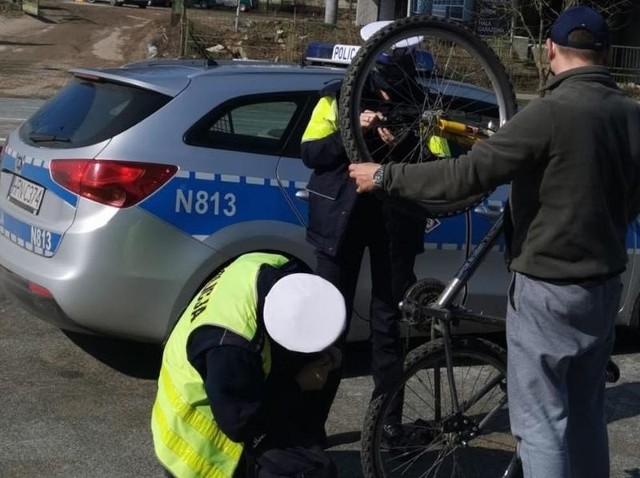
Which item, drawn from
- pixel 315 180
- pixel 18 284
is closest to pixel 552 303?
pixel 315 180

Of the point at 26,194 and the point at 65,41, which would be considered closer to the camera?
the point at 26,194

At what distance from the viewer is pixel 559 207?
3199 millimetres

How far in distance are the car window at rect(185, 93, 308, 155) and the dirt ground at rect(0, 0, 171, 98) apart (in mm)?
16339

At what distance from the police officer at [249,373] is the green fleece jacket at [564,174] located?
0.54 m

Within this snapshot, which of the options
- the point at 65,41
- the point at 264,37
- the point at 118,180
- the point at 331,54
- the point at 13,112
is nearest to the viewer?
the point at 118,180

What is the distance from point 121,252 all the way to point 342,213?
108 centimetres

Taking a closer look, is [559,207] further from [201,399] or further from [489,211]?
[489,211]

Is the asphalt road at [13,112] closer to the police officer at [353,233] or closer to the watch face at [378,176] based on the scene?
the police officer at [353,233]

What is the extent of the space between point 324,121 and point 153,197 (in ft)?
2.96

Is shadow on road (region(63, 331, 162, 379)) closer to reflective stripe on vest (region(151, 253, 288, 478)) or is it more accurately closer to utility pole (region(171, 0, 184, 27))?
reflective stripe on vest (region(151, 253, 288, 478))

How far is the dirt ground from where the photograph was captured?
79.5ft

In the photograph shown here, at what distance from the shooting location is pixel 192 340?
128 inches

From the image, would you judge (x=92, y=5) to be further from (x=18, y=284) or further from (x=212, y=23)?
(x=18, y=284)

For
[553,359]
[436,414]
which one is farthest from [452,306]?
[553,359]
